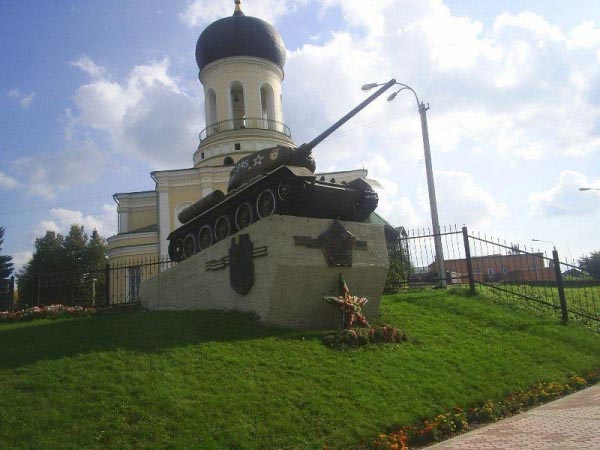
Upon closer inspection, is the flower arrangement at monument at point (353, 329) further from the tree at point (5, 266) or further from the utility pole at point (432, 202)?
the tree at point (5, 266)

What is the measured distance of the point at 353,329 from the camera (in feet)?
30.4

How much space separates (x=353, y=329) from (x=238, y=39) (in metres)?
24.5

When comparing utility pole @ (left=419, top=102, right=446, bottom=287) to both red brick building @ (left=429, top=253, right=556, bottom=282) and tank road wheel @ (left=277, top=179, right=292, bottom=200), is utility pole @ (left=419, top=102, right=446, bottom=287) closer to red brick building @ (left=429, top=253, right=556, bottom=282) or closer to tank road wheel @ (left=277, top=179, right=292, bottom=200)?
red brick building @ (left=429, top=253, right=556, bottom=282)

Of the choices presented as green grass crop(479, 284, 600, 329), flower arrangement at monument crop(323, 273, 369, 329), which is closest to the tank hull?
flower arrangement at monument crop(323, 273, 369, 329)

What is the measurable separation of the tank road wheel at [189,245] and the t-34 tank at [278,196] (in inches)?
1.1

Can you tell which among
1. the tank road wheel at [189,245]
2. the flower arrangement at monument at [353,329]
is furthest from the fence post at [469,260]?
the tank road wheel at [189,245]

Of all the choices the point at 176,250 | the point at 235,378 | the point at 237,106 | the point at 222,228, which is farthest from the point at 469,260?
the point at 237,106

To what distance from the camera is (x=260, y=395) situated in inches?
254

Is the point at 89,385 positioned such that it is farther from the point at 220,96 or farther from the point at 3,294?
the point at 220,96

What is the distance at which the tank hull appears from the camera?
10641mm

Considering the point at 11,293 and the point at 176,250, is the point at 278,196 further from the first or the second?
the point at 11,293

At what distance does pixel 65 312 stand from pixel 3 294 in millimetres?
4579

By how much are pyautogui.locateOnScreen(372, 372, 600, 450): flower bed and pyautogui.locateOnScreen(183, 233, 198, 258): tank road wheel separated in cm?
875

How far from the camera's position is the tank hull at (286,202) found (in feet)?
34.9
